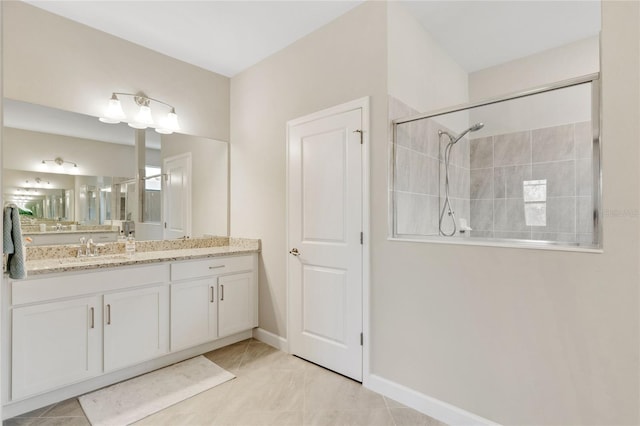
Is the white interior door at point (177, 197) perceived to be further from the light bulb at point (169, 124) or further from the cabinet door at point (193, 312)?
the cabinet door at point (193, 312)

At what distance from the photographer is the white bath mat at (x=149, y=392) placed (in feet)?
6.50

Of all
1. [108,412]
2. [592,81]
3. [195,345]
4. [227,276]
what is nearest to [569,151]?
[592,81]

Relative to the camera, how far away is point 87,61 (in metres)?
2.56

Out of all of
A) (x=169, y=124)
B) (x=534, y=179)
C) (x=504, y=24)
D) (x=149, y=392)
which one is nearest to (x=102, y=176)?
(x=169, y=124)

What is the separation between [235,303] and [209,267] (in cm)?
44

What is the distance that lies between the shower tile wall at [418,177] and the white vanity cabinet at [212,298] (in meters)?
1.55

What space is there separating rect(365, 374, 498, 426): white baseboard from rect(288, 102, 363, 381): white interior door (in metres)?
0.18

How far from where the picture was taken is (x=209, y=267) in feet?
9.20

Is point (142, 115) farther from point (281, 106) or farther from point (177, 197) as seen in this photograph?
point (281, 106)

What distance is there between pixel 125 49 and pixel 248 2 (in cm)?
121

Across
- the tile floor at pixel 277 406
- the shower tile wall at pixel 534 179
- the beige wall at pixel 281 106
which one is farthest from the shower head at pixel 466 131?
the tile floor at pixel 277 406

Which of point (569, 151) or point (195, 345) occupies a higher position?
point (569, 151)

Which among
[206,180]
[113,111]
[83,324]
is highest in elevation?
[113,111]

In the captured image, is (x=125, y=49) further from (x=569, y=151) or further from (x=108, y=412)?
(x=569, y=151)
